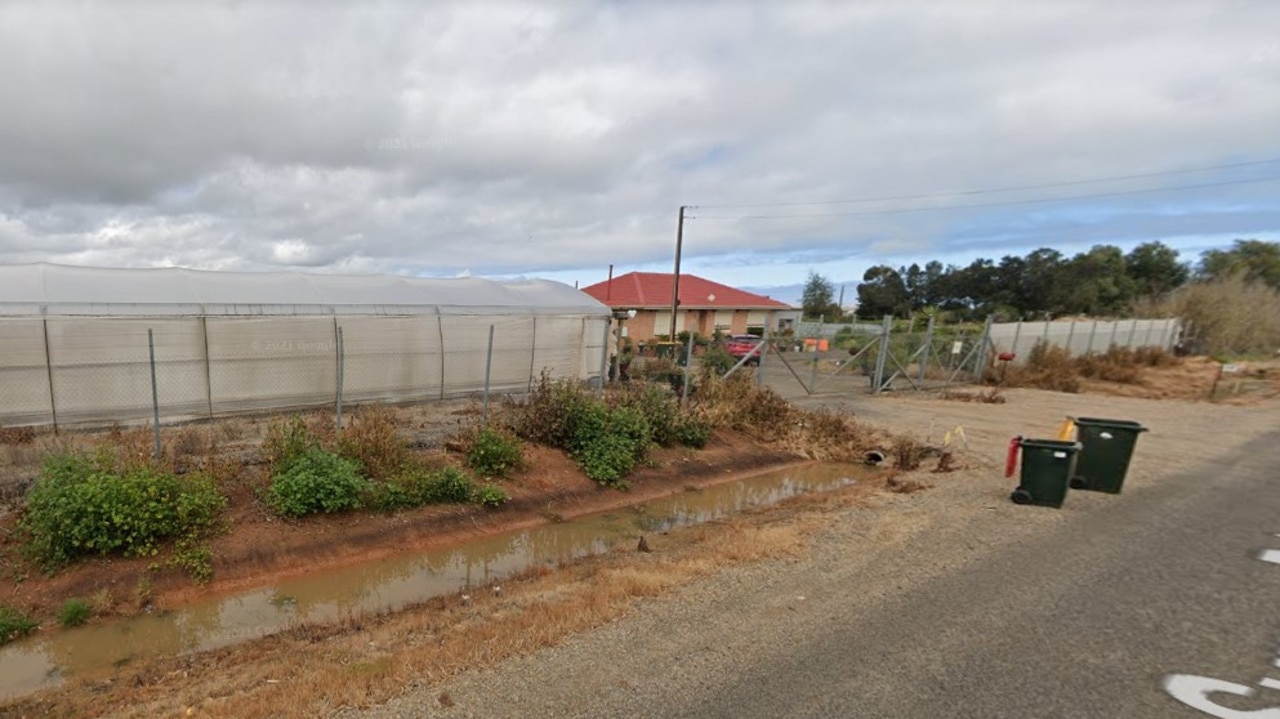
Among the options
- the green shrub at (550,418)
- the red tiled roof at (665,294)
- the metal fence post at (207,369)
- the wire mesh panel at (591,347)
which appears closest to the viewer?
the green shrub at (550,418)

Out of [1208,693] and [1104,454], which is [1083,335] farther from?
[1208,693]

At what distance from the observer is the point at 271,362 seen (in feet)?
39.5

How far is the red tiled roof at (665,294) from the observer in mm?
45500

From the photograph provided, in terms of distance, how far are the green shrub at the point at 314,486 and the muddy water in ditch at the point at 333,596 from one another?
918mm

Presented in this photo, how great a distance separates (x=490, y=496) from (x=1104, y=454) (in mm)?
8685

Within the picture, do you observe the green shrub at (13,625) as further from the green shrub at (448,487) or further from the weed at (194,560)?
the green shrub at (448,487)

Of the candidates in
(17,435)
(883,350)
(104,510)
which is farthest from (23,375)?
(883,350)

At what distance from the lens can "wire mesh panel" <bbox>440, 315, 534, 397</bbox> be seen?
579 inches

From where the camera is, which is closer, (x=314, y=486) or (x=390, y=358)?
(x=314, y=486)

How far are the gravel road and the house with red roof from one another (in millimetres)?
34896

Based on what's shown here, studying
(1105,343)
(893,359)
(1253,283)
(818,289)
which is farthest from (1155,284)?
(893,359)

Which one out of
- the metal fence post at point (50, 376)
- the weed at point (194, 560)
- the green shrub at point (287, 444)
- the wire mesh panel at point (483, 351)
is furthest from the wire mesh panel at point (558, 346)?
the weed at point (194, 560)

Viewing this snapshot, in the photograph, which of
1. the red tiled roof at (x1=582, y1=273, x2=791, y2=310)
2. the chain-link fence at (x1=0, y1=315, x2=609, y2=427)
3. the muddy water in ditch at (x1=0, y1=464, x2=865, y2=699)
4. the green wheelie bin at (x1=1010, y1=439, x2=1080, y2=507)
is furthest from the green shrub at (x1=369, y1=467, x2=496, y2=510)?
the red tiled roof at (x1=582, y1=273, x2=791, y2=310)

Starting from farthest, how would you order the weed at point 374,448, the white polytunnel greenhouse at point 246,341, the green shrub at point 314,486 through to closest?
the white polytunnel greenhouse at point 246,341 < the weed at point 374,448 < the green shrub at point 314,486
